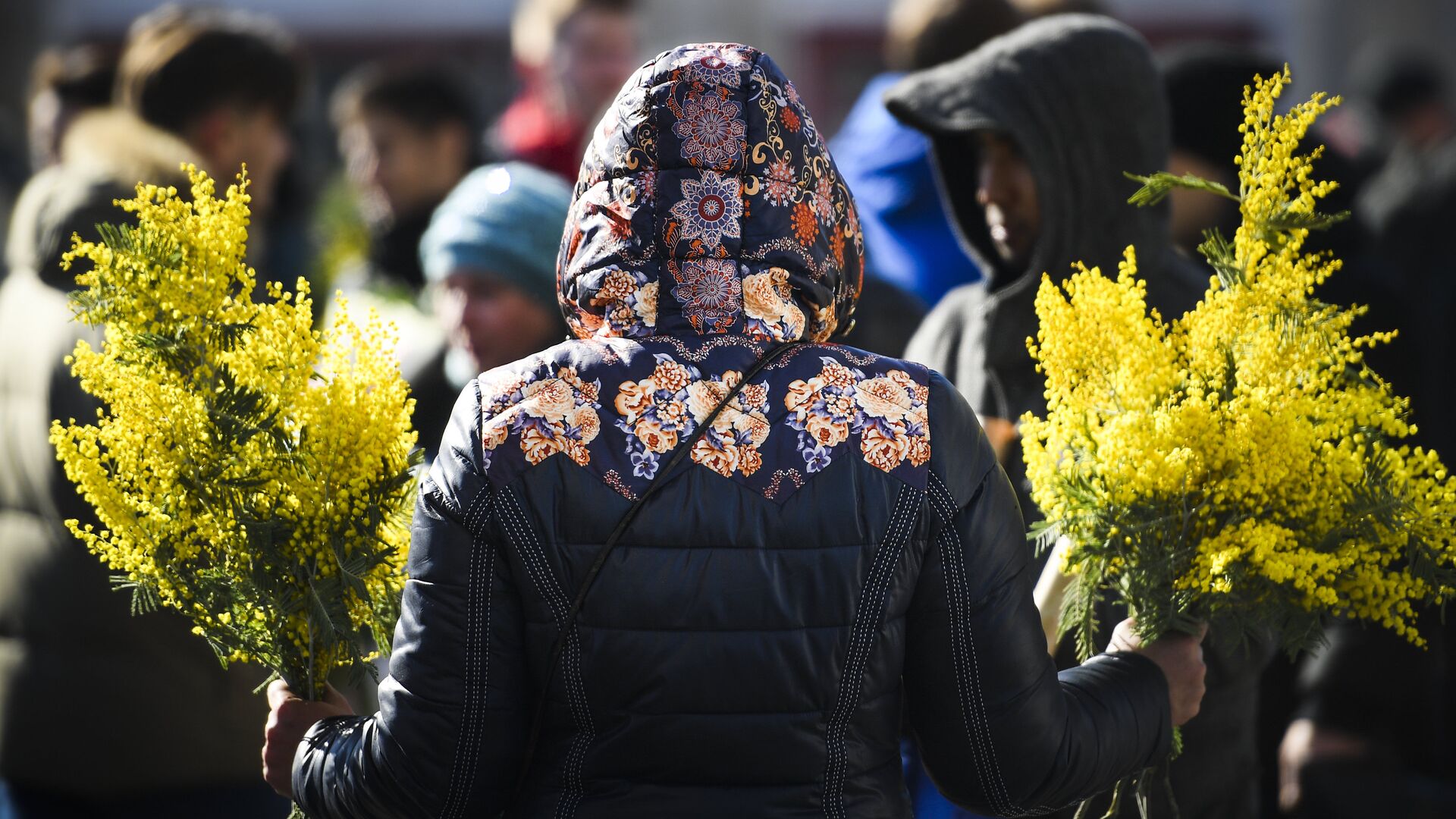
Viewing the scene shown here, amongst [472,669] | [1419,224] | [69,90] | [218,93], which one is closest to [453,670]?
[472,669]

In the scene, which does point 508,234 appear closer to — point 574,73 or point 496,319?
point 496,319

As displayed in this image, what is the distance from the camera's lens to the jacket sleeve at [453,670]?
5.76 feet

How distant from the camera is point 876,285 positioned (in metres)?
3.61

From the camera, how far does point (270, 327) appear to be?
6.86 feet

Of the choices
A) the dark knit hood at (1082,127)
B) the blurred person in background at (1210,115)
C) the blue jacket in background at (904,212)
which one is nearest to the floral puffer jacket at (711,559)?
the dark knit hood at (1082,127)

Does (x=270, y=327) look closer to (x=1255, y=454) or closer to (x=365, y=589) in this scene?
(x=365, y=589)

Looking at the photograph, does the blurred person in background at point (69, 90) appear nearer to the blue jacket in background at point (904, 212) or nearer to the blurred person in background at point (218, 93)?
the blurred person in background at point (218, 93)

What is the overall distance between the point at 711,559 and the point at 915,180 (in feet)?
7.44

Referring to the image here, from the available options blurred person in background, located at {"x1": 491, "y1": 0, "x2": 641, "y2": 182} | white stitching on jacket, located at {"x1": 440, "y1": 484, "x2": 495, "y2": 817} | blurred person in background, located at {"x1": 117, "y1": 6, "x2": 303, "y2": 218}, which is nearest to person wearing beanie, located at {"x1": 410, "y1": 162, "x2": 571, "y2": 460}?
blurred person in background, located at {"x1": 117, "y1": 6, "x2": 303, "y2": 218}

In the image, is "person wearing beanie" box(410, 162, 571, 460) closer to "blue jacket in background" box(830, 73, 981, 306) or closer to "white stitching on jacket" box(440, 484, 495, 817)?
"blue jacket in background" box(830, 73, 981, 306)

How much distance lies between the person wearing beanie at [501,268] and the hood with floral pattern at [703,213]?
5.53 ft

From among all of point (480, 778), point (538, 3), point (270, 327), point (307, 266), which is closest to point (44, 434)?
point (270, 327)

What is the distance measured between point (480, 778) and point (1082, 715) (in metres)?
0.74

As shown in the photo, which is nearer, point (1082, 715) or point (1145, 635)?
point (1082, 715)
